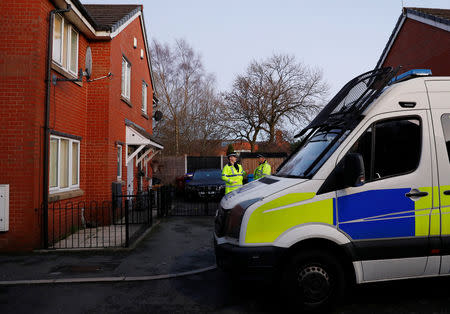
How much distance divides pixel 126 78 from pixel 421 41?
11512mm

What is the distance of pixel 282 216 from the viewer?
385 centimetres

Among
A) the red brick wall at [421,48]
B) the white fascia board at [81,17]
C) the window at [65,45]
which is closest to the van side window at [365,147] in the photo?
the window at [65,45]

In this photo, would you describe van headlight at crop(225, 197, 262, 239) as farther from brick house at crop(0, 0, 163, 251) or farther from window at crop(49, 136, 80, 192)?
window at crop(49, 136, 80, 192)

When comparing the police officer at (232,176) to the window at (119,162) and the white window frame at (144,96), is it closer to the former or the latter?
the window at (119,162)

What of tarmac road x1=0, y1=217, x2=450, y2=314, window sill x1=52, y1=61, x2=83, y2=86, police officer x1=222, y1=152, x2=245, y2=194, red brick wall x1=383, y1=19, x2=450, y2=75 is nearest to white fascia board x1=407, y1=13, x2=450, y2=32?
red brick wall x1=383, y1=19, x2=450, y2=75

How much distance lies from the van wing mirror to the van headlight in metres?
0.98

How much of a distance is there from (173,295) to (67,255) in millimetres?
3083

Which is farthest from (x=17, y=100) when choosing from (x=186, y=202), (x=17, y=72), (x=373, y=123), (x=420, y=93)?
(x=186, y=202)

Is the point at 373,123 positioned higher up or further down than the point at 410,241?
higher up

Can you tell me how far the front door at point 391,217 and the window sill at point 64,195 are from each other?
6196 millimetres

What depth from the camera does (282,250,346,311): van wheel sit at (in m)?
3.84

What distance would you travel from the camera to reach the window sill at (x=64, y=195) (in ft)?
24.8

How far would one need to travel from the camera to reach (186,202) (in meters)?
16.1

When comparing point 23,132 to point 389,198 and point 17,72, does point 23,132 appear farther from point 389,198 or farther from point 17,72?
point 389,198
